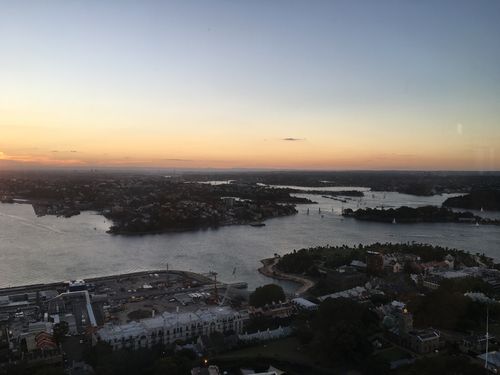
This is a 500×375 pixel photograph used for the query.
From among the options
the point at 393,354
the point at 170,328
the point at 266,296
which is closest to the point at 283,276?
the point at 266,296

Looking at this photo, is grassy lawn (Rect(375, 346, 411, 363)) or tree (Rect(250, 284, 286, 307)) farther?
tree (Rect(250, 284, 286, 307))

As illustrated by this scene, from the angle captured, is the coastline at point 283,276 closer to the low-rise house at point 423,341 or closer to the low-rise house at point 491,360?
the low-rise house at point 423,341

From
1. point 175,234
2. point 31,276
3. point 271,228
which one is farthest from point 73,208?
point 31,276

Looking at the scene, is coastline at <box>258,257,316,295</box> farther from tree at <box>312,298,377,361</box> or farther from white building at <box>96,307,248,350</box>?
tree at <box>312,298,377,361</box>

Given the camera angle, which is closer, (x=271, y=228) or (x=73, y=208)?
(x=271, y=228)

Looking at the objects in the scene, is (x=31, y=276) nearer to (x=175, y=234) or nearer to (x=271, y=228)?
(x=175, y=234)

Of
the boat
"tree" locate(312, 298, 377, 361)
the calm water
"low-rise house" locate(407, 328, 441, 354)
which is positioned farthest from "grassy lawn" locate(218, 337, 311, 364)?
the boat

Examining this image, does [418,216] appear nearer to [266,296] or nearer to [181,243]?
[181,243]
